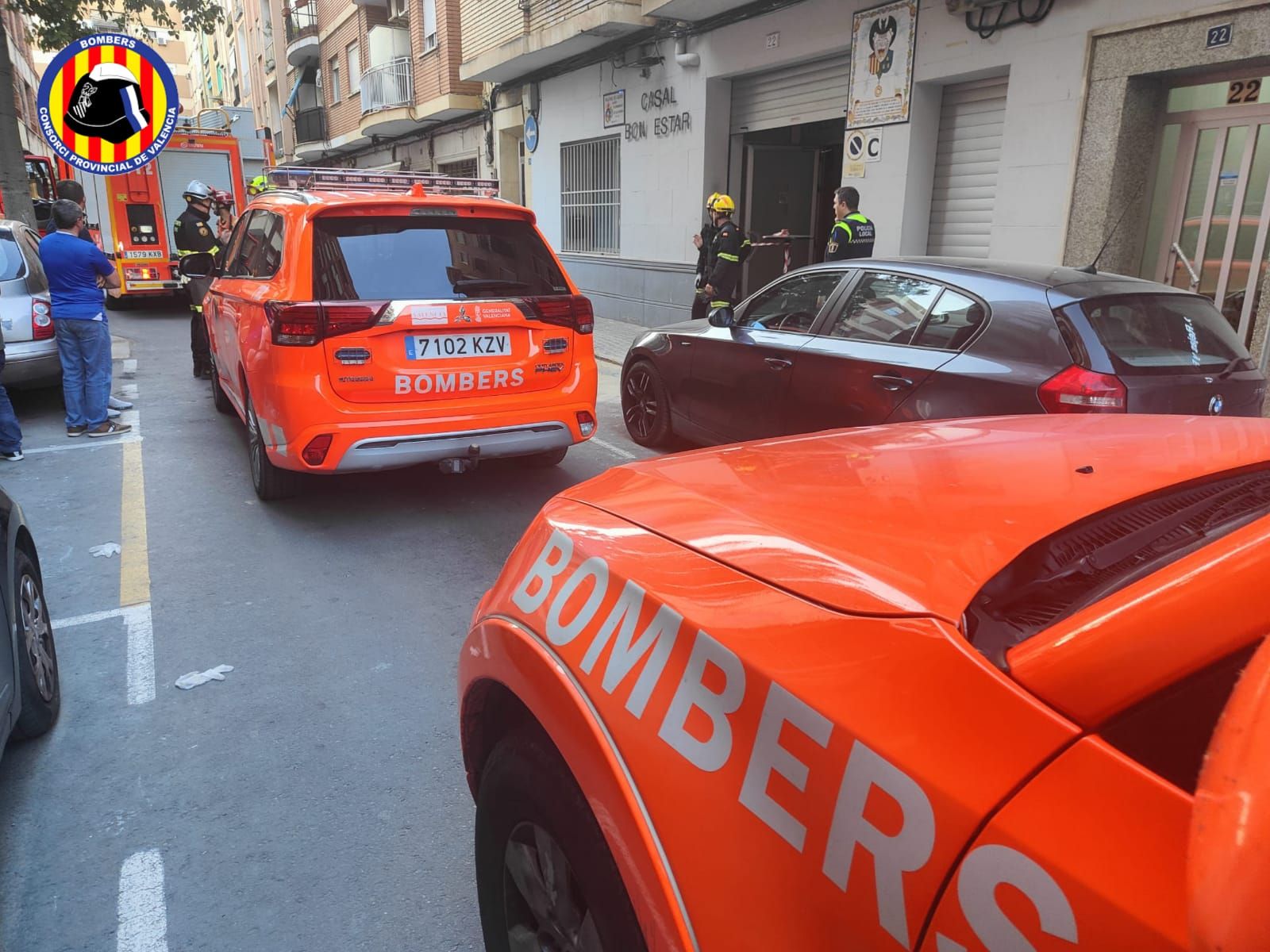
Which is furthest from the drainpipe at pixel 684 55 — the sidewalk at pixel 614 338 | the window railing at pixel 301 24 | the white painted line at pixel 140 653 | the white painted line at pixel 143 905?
the window railing at pixel 301 24

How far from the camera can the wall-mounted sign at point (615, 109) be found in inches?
550

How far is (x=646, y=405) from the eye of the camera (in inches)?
270

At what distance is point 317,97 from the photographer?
31.5 metres

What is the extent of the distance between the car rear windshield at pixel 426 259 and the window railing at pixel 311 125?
91.6ft

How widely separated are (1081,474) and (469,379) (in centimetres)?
386

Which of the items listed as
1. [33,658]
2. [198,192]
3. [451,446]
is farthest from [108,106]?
[33,658]

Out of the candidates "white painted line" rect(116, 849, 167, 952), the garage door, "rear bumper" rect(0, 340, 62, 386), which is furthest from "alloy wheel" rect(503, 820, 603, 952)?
the garage door

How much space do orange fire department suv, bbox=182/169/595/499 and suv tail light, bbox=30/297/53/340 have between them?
341 cm

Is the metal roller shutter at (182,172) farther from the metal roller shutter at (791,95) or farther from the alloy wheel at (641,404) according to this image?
the alloy wheel at (641,404)

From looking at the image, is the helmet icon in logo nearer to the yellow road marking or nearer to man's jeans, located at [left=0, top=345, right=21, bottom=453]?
man's jeans, located at [left=0, top=345, right=21, bottom=453]

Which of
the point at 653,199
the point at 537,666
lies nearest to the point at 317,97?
the point at 653,199

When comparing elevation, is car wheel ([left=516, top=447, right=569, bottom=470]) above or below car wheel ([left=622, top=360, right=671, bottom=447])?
below

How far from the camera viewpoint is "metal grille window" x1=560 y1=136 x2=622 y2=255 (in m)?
14.8

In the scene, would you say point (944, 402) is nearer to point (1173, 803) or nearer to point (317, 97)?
point (1173, 803)
